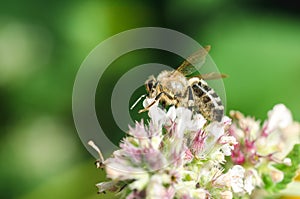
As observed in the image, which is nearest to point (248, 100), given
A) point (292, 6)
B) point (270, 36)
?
point (270, 36)

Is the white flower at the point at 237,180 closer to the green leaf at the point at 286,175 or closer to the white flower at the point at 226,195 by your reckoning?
the white flower at the point at 226,195

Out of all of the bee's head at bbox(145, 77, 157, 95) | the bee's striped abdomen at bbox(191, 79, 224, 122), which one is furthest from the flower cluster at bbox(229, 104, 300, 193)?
the bee's head at bbox(145, 77, 157, 95)

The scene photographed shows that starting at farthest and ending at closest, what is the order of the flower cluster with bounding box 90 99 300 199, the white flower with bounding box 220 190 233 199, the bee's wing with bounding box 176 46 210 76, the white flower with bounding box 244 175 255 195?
the bee's wing with bounding box 176 46 210 76
the white flower with bounding box 244 175 255 195
the white flower with bounding box 220 190 233 199
the flower cluster with bounding box 90 99 300 199

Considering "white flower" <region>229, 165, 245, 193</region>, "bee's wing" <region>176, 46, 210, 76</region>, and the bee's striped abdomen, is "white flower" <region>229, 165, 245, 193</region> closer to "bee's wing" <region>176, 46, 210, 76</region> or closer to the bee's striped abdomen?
the bee's striped abdomen

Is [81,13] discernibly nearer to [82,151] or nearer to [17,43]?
[17,43]

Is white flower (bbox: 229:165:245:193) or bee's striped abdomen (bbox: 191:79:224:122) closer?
white flower (bbox: 229:165:245:193)

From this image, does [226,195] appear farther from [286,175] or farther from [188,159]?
[286,175]

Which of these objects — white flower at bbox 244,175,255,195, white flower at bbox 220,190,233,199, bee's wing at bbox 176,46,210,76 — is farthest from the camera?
bee's wing at bbox 176,46,210,76
